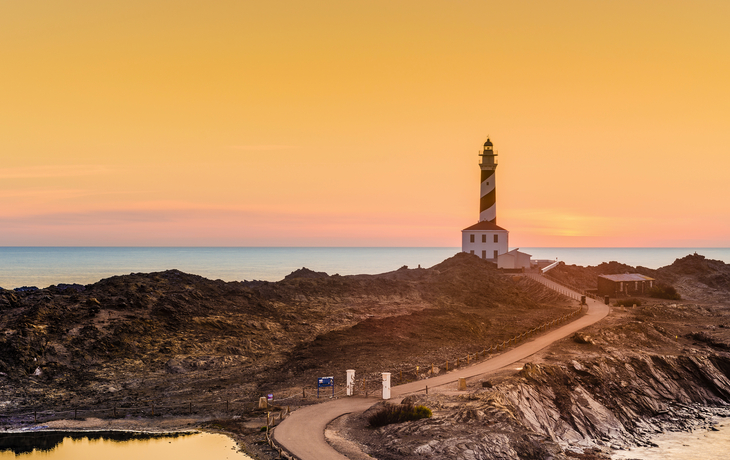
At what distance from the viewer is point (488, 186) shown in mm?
103062

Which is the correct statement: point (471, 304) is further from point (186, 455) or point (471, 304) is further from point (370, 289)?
point (186, 455)

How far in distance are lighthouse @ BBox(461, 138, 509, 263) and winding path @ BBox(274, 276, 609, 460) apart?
158 ft

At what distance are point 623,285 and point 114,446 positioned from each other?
2922 inches

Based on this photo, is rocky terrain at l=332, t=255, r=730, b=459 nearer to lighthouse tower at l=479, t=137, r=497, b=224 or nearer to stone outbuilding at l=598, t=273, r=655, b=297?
stone outbuilding at l=598, t=273, r=655, b=297

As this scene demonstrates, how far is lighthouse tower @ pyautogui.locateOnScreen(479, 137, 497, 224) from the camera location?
337 ft

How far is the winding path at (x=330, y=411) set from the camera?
25661 millimetres

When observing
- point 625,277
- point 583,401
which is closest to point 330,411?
point 583,401

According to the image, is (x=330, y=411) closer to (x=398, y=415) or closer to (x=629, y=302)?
(x=398, y=415)

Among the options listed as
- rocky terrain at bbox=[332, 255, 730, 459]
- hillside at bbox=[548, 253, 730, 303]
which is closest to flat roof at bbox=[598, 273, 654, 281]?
hillside at bbox=[548, 253, 730, 303]

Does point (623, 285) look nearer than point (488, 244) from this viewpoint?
Yes

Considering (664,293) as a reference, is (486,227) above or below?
above

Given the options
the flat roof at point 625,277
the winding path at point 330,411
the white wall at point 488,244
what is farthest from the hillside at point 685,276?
the winding path at point 330,411

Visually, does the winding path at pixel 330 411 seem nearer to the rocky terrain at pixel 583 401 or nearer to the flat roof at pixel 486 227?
the rocky terrain at pixel 583 401

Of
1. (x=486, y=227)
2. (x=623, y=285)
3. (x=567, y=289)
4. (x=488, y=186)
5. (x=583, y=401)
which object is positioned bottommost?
(x=583, y=401)
